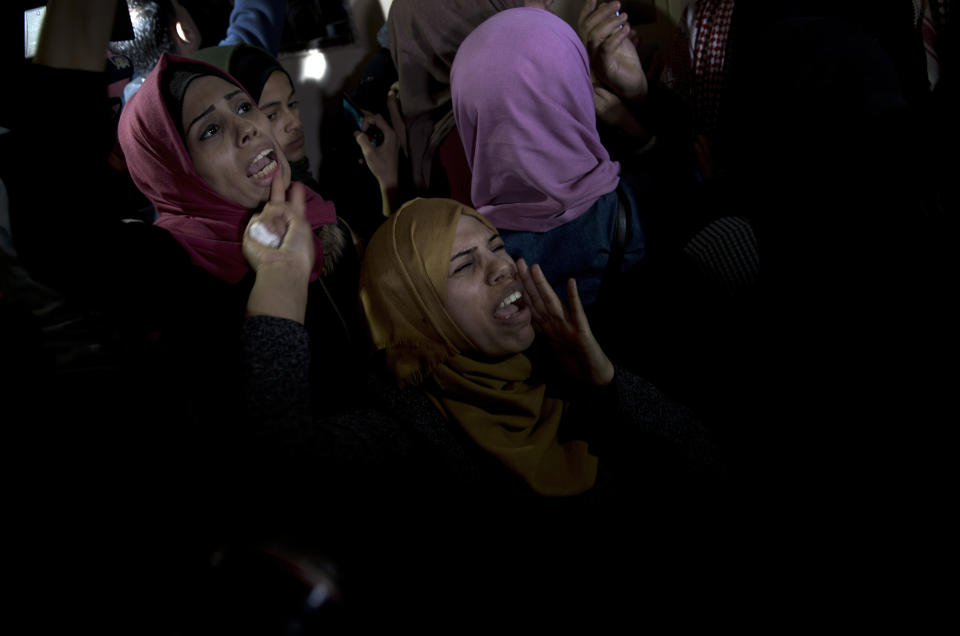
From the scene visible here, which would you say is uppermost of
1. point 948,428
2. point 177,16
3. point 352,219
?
point 177,16

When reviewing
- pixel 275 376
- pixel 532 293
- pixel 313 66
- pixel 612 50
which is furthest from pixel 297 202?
pixel 313 66

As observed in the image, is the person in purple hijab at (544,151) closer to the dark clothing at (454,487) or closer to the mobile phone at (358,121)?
the dark clothing at (454,487)

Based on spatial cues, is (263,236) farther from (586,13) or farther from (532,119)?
(586,13)

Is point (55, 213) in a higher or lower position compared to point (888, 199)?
higher

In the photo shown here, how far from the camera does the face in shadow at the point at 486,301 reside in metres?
1.02

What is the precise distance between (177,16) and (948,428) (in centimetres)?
231

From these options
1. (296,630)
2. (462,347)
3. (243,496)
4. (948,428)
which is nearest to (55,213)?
(243,496)

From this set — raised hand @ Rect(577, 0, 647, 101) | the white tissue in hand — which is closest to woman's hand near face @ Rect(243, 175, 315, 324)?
the white tissue in hand

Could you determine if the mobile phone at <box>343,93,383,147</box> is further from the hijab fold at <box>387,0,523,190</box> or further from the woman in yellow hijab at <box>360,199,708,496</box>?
the woman in yellow hijab at <box>360,199,708,496</box>

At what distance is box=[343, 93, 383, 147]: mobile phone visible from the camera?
1710mm

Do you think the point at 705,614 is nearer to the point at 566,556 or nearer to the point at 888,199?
the point at 566,556

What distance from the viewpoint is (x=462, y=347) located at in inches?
40.5

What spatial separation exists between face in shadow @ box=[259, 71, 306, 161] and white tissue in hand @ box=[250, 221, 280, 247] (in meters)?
0.51

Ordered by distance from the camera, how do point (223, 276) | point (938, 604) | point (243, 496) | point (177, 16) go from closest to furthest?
point (243, 496) → point (938, 604) → point (223, 276) → point (177, 16)
